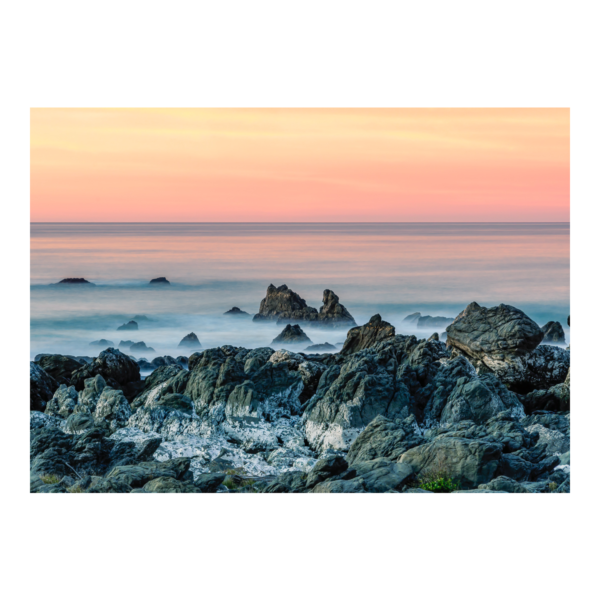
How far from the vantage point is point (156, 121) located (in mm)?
17844

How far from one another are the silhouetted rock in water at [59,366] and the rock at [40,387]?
0.17 m

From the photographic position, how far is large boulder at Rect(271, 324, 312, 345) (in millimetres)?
19859

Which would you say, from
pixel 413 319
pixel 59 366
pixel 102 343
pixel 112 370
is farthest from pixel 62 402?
pixel 413 319

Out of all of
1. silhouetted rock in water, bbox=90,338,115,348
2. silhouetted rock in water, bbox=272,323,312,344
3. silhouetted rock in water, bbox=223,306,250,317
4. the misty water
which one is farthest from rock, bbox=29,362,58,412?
silhouetted rock in water, bbox=272,323,312,344

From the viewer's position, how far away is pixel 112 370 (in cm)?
1959

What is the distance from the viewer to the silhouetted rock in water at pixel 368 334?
20.0 m

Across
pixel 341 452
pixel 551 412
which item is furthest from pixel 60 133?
pixel 551 412

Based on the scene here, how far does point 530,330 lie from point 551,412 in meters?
2.17

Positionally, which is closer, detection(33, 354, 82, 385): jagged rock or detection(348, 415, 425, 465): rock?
detection(348, 415, 425, 465): rock

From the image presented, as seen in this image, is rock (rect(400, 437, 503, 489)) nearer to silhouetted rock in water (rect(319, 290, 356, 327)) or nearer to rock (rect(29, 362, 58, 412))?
silhouetted rock in water (rect(319, 290, 356, 327))

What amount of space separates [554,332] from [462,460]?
5396 mm

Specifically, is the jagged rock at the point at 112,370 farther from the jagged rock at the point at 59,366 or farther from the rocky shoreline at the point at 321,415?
the jagged rock at the point at 59,366

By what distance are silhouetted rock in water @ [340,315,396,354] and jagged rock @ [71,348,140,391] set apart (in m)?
5.15

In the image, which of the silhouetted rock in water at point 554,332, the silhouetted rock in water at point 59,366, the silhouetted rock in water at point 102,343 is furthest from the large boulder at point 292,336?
the silhouetted rock in water at point 554,332
